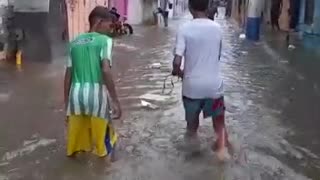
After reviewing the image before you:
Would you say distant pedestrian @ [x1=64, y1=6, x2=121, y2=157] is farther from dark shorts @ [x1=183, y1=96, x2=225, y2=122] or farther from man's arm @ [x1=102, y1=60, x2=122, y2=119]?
dark shorts @ [x1=183, y1=96, x2=225, y2=122]

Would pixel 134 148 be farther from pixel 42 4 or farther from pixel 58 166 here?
pixel 42 4

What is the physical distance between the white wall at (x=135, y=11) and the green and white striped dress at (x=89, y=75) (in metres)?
31.4

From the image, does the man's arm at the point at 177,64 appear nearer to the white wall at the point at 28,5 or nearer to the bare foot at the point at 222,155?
the bare foot at the point at 222,155

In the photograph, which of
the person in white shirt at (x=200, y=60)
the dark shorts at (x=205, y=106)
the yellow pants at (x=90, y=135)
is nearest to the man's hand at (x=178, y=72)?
the person in white shirt at (x=200, y=60)

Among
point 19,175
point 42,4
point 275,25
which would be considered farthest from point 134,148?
point 275,25

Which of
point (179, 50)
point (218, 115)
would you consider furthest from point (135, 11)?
point (179, 50)

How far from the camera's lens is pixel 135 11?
3834 centimetres

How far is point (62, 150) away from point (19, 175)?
0.92m

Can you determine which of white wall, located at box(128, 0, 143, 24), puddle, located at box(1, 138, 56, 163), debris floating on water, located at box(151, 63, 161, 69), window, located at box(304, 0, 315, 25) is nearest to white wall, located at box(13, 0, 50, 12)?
debris floating on water, located at box(151, 63, 161, 69)

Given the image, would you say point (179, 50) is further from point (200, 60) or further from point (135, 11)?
point (135, 11)

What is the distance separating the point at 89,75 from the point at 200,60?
1.11 m

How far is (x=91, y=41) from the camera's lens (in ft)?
19.4

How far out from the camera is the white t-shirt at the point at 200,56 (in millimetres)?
6301

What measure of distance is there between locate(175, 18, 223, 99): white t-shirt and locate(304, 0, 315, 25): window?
1866 cm
